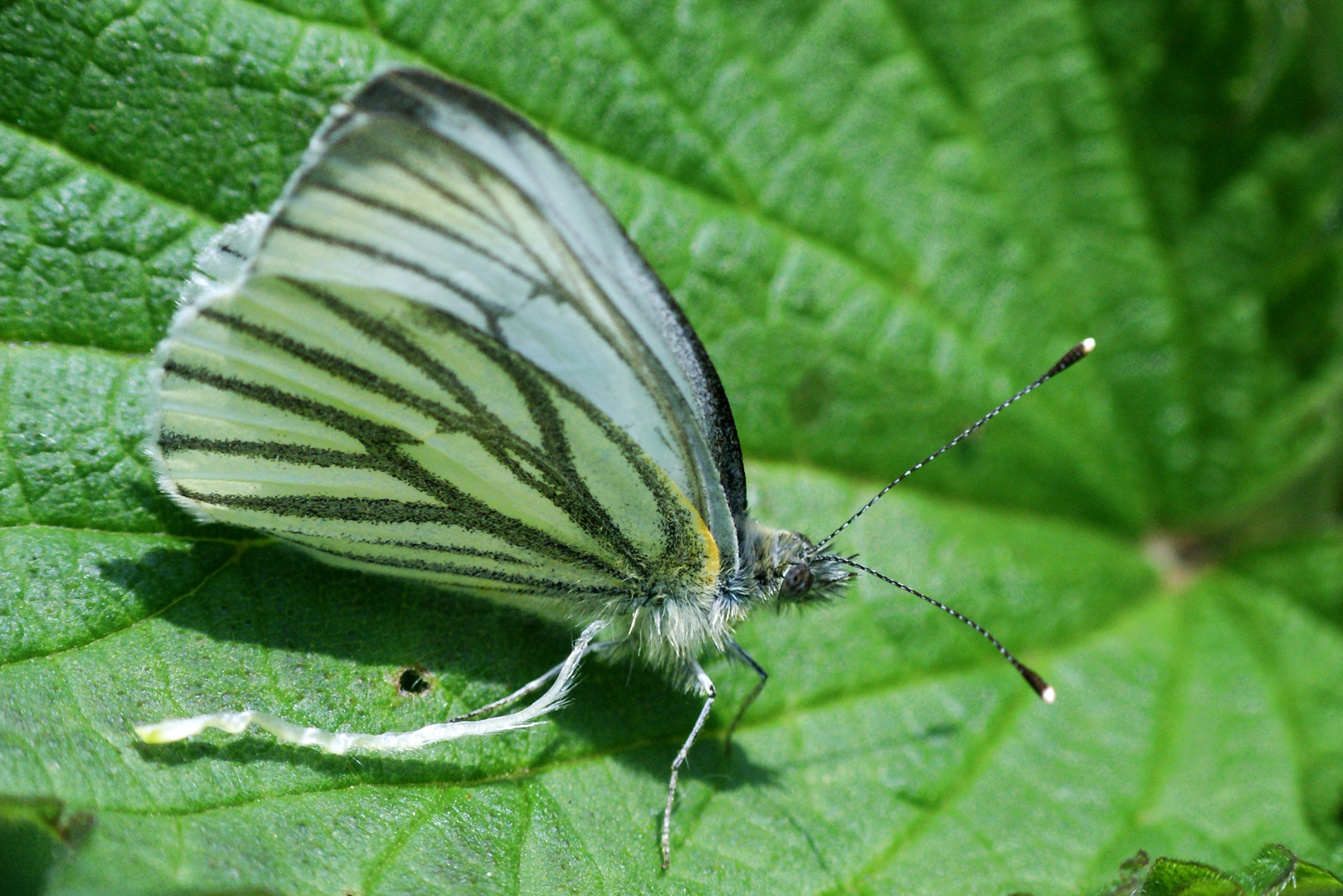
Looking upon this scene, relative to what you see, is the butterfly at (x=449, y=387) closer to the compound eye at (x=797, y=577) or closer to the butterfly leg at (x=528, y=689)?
the butterfly leg at (x=528, y=689)

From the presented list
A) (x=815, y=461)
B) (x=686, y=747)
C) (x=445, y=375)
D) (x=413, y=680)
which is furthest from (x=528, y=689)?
(x=815, y=461)

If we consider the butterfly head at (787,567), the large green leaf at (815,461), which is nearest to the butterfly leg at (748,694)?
the large green leaf at (815,461)

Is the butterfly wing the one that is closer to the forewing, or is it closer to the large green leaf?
the forewing

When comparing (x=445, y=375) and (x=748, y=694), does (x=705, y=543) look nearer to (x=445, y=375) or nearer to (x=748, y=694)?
(x=748, y=694)

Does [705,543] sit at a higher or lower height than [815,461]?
lower

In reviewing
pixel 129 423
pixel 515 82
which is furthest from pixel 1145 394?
pixel 129 423

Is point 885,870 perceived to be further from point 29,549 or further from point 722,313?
point 29,549
